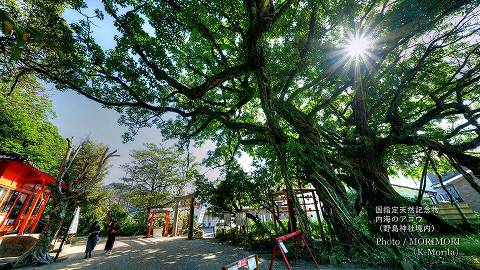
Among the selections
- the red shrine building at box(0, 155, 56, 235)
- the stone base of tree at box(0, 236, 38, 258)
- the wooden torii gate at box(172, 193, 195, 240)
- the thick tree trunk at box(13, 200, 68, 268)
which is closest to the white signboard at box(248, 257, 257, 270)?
the thick tree trunk at box(13, 200, 68, 268)

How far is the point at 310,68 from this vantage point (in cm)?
865

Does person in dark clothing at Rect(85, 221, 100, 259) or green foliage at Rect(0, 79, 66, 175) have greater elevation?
green foliage at Rect(0, 79, 66, 175)

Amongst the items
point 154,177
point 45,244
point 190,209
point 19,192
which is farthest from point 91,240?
point 154,177

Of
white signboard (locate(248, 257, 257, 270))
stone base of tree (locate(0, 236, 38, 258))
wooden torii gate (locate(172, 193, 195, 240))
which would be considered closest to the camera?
white signboard (locate(248, 257, 257, 270))

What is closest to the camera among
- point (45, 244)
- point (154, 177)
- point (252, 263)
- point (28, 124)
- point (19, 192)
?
point (252, 263)

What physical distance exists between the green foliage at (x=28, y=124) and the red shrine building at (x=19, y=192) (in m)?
1.93

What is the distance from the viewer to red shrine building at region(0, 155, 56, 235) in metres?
10.0

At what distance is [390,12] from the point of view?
700 cm

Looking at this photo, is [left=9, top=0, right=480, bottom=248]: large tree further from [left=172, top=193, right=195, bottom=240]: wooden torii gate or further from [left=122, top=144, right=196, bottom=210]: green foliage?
[left=122, top=144, right=196, bottom=210]: green foliage

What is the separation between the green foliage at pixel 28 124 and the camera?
40.6 feet

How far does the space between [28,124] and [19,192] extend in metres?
4.53

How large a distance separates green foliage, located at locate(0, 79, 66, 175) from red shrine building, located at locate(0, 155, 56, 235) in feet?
6.33

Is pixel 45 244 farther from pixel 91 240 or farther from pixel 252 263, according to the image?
pixel 252 263

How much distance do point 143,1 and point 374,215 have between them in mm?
10659
